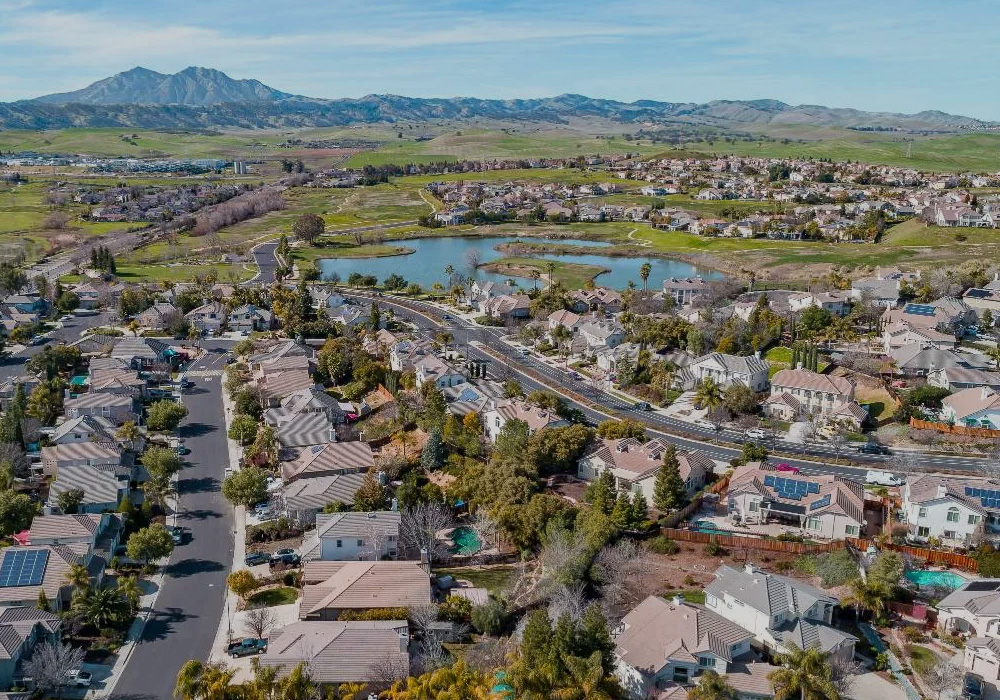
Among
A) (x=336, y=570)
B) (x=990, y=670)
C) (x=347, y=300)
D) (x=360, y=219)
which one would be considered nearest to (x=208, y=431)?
(x=336, y=570)

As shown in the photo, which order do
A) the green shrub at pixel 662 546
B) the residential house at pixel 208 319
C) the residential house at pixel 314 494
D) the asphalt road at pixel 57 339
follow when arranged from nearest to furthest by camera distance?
1. the green shrub at pixel 662 546
2. the residential house at pixel 314 494
3. the asphalt road at pixel 57 339
4. the residential house at pixel 208 319

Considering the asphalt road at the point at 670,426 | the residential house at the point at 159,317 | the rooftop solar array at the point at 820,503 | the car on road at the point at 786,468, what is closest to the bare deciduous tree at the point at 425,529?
the rooftop solar array at the point at 820,503

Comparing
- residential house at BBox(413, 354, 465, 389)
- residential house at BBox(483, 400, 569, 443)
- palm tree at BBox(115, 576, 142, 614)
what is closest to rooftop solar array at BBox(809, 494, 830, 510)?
residential house at BBox(483, 400, 569, 443)

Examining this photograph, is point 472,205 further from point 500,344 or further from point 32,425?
point 32,425

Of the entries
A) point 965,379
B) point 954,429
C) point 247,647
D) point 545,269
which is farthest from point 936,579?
point 545,269

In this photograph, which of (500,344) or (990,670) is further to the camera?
(500,344)

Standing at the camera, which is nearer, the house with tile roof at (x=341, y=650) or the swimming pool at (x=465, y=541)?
the house with tile roof at (x=341, y=650)

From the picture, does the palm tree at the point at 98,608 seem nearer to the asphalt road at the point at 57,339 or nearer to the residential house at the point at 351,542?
the residential house at the point at 351,542
